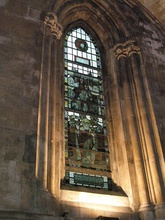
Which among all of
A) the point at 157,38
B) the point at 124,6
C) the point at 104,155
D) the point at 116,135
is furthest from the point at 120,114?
the point at 124,6

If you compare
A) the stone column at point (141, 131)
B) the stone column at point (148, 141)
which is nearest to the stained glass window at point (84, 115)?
the stone column at point (141, 131)

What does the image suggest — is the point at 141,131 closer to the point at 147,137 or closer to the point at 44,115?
the point at 147,137

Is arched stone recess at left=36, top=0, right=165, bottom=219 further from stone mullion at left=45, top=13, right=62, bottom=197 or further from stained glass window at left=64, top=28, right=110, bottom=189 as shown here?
stained glass window at left=64, top=28, right=110, bottom=189

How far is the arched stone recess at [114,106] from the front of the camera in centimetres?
782

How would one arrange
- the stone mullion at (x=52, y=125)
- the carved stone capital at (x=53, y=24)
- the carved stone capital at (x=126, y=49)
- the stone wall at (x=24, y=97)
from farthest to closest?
the carved stone capital at (x=126, y=49) → the carved stone capital at (x=53, y=24) → the stone mullion at (x=52, y=125) → the stone wall at (x=24, y=97)

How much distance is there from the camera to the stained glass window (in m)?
8.41

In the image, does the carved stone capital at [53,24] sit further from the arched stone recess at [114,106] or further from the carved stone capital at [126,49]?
the carved stone capital at [126,49]

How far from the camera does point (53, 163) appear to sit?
746 cm

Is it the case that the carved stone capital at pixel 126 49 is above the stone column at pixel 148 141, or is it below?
above

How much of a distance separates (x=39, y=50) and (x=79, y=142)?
2969 millimetres

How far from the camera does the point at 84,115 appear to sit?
31.1ft

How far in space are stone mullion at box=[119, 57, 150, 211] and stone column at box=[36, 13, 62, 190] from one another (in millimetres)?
2527

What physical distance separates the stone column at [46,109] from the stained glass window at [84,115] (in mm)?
964

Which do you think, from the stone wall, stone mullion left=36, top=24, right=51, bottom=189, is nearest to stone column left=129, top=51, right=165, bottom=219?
the stone wall
